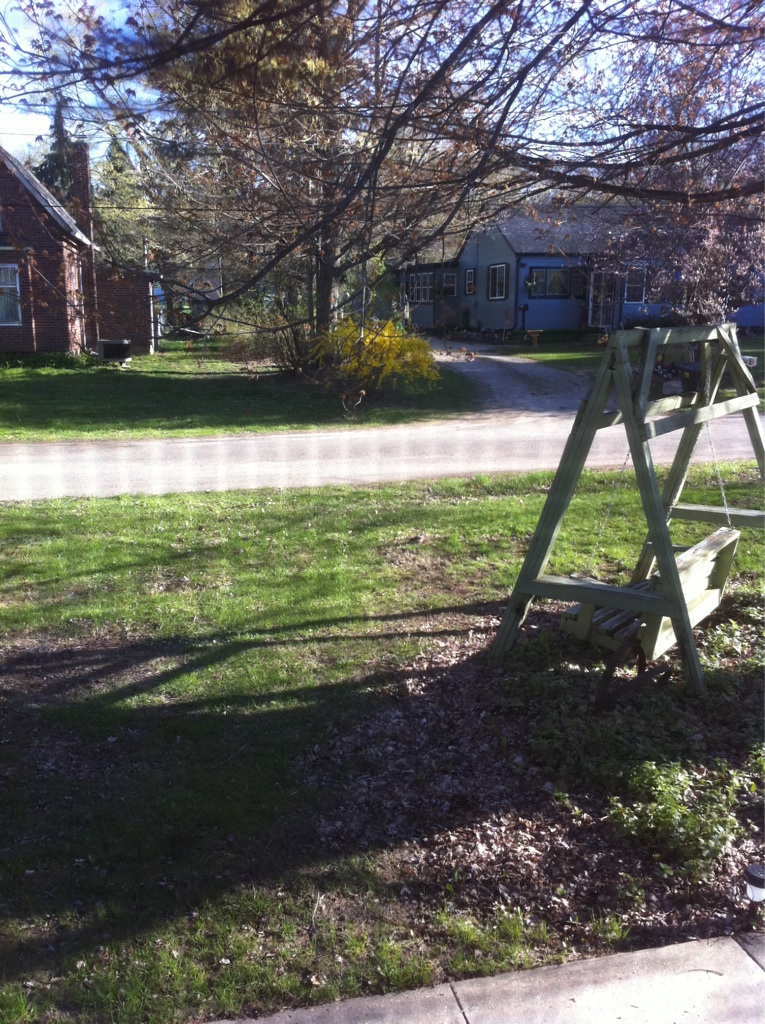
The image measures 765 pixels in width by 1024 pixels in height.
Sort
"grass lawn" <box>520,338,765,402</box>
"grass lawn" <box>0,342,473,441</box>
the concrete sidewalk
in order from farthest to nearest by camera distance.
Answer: "grass lawn" <box>520,338,765,402</box> → "grass lawn" <box>0,342,473,441</box> → the concrete sidewalk

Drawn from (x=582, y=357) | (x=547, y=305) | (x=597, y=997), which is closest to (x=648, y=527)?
(x=597, y=997)

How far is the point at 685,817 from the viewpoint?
11.8 feet

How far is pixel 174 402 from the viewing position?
1919 centimetres

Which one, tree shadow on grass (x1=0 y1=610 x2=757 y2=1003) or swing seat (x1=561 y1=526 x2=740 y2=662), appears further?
swing seat (x1=561 y1=526 x2=740 y2=662)

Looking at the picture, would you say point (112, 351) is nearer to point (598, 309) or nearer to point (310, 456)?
point (310, 456)

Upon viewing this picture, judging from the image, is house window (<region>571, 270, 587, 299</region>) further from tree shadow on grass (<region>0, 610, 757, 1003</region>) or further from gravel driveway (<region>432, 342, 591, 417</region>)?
tree shadow on grass (<region>0, 610, 757, 1003</region>)

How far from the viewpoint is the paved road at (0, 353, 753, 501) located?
10.9 m

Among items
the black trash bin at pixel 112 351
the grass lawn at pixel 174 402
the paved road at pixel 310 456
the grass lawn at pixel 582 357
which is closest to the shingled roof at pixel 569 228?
the paved road at pixel 310 456

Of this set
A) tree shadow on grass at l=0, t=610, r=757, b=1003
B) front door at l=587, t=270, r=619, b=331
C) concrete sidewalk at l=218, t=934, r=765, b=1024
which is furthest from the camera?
front door at l=587, t=270, r=619, b=331

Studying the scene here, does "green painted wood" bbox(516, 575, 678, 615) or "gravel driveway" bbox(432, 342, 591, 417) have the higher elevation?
"gravel driveway" bbox(432, 342, 591, 417)

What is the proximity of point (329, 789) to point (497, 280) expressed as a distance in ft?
113

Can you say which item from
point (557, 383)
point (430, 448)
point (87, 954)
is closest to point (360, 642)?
point (87, 954)

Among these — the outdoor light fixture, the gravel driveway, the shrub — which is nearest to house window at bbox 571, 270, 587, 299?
the gravel driveway

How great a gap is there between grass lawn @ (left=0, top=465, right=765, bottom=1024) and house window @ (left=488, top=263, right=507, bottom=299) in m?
30.6
